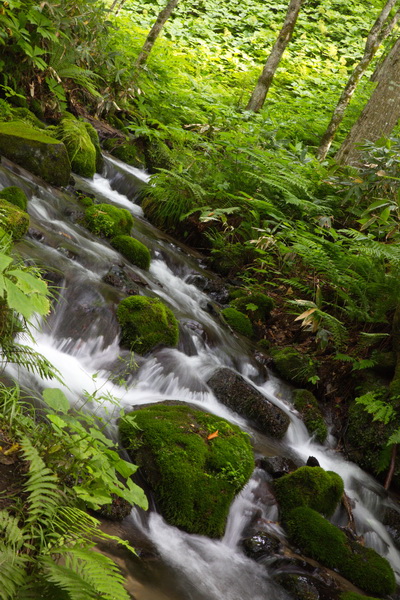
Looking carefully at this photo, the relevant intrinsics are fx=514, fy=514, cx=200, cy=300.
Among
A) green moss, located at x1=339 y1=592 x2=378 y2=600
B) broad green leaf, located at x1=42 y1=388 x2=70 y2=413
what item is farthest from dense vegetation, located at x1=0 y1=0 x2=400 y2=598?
green moss, located at x1=339 y1=592 x2=378 y2=600

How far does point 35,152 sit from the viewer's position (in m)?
7.70

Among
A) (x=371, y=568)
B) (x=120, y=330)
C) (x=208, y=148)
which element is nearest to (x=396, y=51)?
(x=208, y=148)

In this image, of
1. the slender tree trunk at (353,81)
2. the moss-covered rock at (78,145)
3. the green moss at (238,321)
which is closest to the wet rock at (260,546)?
the green moss at (238,321)

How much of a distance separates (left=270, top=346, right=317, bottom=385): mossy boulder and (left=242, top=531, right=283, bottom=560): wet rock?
10.0 ft

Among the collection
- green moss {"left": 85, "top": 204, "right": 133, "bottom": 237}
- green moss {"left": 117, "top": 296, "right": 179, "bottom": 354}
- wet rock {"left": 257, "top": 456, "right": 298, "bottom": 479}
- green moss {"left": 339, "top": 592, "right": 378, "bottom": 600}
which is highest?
green moss {"left": 85, "top": 204, "right": 133, "bottom": 237}

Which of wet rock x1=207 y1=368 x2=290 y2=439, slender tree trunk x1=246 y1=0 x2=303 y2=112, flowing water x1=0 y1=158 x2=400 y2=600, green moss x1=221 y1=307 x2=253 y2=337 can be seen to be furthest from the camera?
slender tree trunk x1=246 y1=0 x2=303 y2=112

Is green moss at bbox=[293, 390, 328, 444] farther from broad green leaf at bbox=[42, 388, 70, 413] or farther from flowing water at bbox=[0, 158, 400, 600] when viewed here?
broad green leaf at bbox=[42, 388, 70, 413]

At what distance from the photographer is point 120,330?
5297 millimetres

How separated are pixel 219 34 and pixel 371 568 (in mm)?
21406

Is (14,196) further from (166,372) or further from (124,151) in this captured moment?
(124,151)

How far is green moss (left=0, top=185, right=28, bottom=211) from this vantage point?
6027mm

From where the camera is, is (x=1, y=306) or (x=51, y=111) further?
(x=51, y=111)

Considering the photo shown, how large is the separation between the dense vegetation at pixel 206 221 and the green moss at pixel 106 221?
0.02 meters

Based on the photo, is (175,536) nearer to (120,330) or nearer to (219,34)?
(120,330)
